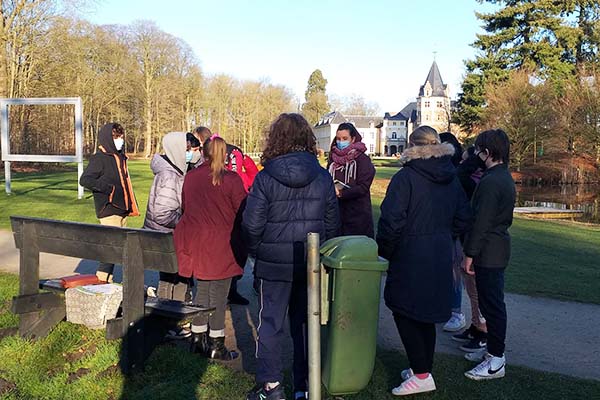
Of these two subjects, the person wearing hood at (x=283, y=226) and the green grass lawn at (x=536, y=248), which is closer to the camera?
the person wearing hood at (x=283, y=226)

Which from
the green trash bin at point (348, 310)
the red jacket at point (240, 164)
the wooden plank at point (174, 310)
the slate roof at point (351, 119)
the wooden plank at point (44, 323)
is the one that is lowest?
the wooden plank at point (44, 323)

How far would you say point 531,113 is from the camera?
4003 centimetres

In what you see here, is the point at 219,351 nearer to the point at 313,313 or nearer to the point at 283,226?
the point at 283,226

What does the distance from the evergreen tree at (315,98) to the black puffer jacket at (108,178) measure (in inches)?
3744

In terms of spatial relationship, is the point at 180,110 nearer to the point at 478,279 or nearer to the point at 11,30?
the point at 11,30

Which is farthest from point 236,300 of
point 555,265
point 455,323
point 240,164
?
Answer: point 555,265

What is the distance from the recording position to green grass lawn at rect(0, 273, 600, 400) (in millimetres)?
4043

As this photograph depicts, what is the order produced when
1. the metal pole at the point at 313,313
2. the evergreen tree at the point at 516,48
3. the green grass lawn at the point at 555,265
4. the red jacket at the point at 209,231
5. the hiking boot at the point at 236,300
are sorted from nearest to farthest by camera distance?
the metal pole at the point at 313,313
the red jacket at the point at 209,231
the hiking boot at the point at 236,300
the green grass lawn at the point at 555,265
the evergreen tree at the point at 516,48

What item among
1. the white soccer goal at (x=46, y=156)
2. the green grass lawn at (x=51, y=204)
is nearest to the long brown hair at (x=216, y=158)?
the green grass lawn at (x=51, y=204)

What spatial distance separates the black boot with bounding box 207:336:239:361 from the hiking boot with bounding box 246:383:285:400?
82 centimetres

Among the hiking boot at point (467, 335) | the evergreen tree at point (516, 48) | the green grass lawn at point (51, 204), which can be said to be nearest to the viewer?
the hiking boot at point (467, 335)

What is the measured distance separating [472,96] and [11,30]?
108ft

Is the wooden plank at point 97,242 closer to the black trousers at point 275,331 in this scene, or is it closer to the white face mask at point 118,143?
the black trousers at point 275,331

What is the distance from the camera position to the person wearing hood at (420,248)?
3.99 m
